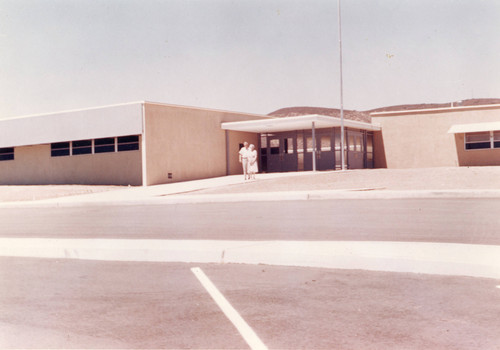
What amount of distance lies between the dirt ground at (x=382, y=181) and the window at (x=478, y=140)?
12.3 m

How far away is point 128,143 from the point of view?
28234mm

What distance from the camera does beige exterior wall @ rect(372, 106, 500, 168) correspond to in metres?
34.4

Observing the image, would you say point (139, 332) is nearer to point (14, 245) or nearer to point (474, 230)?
point (14, 245)

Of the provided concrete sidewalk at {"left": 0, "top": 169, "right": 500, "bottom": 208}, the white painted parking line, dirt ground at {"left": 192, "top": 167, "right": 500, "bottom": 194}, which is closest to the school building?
concrete sidewalk at {"left": 0, "top": 169, "right": 500, "bottom": 208}

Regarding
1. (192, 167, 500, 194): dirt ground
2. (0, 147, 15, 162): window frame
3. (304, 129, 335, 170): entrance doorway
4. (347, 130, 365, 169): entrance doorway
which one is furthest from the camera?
(0, 147, 15, 162): window frame

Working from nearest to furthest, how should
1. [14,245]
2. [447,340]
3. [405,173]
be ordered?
[447,340]
[14,245]
[405,173]

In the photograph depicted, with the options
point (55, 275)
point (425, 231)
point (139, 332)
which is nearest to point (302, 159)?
point (425, 231)

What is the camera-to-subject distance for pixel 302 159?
33.2 metres

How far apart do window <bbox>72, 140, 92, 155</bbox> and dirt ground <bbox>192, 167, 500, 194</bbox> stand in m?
10.8

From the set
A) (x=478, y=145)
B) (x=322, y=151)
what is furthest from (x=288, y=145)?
(x=478, y=145)

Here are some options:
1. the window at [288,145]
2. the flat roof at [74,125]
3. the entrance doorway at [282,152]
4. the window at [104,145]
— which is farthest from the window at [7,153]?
the window at [288,145]

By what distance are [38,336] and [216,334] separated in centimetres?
138

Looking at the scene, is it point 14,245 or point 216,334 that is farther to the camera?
point 14,245

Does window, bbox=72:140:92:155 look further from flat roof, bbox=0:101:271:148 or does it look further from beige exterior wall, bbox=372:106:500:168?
beige exterior wall, bbox=372:106:500:168
